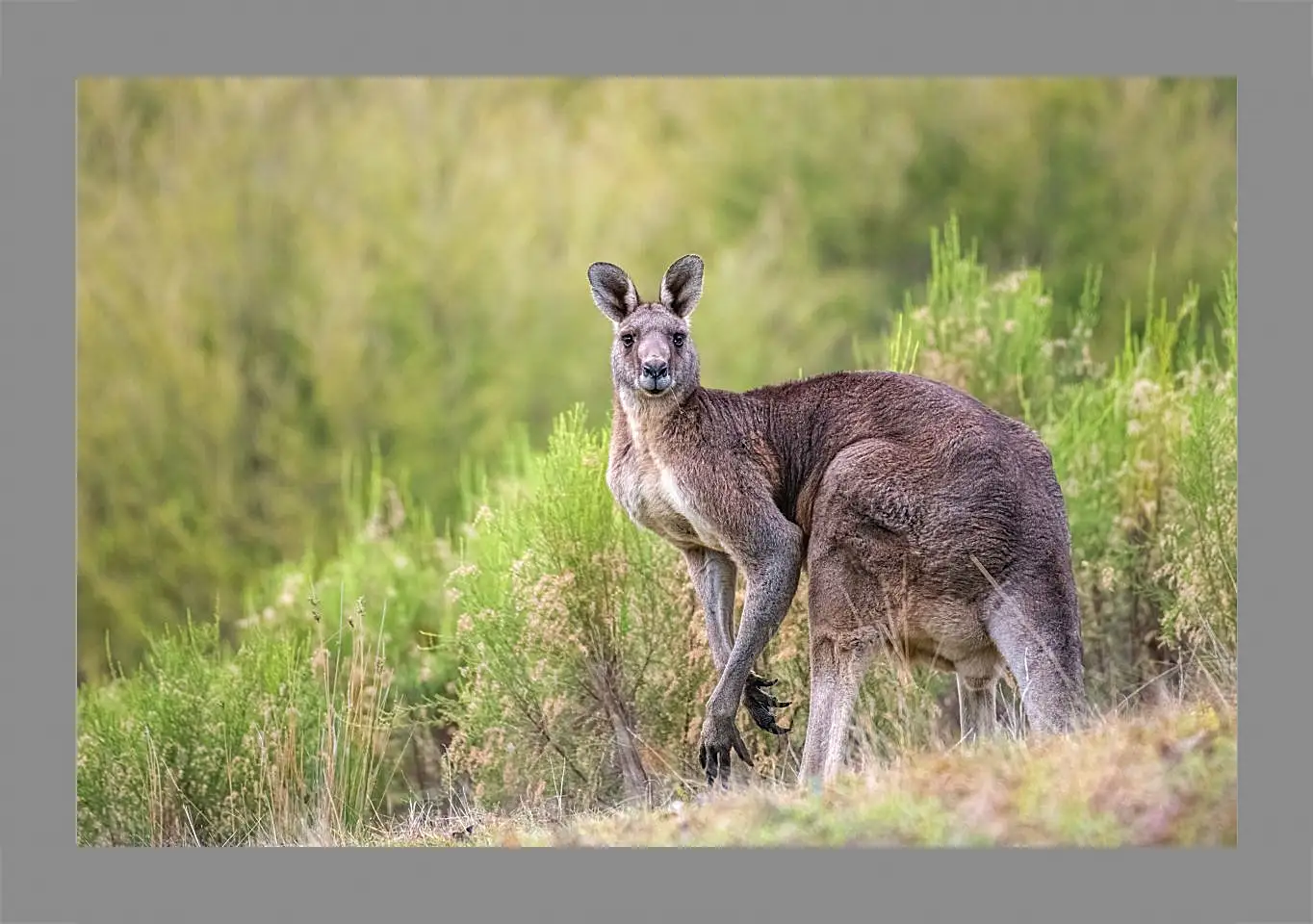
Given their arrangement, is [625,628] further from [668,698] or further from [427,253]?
[427,253]

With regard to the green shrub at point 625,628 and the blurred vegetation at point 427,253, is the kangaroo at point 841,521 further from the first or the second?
the blurred vegetation at point 427,253

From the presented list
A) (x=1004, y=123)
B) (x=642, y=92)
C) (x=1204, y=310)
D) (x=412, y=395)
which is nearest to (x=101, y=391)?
(x=412, y=395)

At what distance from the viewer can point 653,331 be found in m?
7.48

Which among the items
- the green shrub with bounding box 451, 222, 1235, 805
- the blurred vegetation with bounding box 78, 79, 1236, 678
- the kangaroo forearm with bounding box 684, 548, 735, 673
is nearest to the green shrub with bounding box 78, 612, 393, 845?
the green shrub with bounding box 451, 222, 1235, 805

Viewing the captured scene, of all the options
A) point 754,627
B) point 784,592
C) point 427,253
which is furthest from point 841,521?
point 427,253

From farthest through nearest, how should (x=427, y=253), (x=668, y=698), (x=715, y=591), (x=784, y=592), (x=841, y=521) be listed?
(x=427, y=253) < (x=668, y=698) < (x=715, y=591) < (x=784, y=592) < (x=841, y=521)

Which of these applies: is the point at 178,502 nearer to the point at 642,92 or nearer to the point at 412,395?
the point at 412,395

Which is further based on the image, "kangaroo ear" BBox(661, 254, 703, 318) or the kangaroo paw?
the kangaroo paw

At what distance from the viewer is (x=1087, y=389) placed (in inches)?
411

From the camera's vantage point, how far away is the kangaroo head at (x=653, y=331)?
7387mm

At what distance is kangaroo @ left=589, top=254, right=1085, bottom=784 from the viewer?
23.6 feet

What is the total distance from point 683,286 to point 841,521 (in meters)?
1.28

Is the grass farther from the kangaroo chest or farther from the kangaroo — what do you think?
the kangaroo chest

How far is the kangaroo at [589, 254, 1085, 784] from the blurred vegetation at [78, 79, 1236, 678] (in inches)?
391
